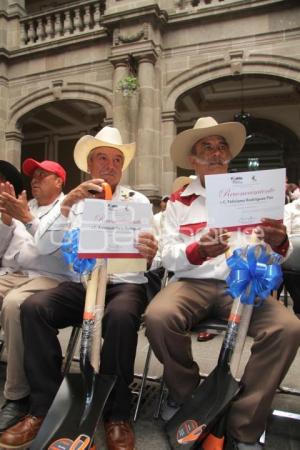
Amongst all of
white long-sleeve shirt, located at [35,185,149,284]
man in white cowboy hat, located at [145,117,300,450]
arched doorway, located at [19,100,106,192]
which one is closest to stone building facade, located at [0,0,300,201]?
arched doorway, located at [19,100,106,192]

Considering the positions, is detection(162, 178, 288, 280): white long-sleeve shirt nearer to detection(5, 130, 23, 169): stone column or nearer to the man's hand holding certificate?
the man's hand holding certificate

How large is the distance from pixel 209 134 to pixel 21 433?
205 centimetres

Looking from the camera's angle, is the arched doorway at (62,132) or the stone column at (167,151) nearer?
the stone column at (167,151)

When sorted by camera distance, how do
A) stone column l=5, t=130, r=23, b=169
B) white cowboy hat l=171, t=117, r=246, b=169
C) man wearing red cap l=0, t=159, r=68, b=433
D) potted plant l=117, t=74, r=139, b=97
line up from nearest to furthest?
man wearing red cap l=0, t=159, r=68, b=433
white cowboy hat l=171, t=117, r=246, b=169
potted plant l=117, t=74, r=139, b=97
stone column l=5, t=130, r=23, b=169

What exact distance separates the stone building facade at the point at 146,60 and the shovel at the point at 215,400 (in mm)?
5408

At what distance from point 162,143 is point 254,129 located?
4326 mm

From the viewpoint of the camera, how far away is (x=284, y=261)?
7.55 feet

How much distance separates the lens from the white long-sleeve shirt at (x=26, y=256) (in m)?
2.80

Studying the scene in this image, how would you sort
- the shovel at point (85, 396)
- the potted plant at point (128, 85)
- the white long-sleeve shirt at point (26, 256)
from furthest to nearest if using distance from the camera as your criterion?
the potted plant at point (128, 85) < the white long-sleeve shirt at point (26, 256) < the shovel at point (85, 396)

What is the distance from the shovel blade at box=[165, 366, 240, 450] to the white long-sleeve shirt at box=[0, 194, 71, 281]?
4.02 ft

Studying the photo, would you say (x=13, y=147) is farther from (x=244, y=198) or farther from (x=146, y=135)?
(x=244, y=198)

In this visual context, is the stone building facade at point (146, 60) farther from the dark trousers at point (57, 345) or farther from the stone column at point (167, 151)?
the dark trousers at point (57, 345)

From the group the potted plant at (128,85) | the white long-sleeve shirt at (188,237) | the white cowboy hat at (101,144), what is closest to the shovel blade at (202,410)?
the white long-sleeve shirt at (188,237)

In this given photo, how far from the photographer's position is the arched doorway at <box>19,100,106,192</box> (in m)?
11.9
